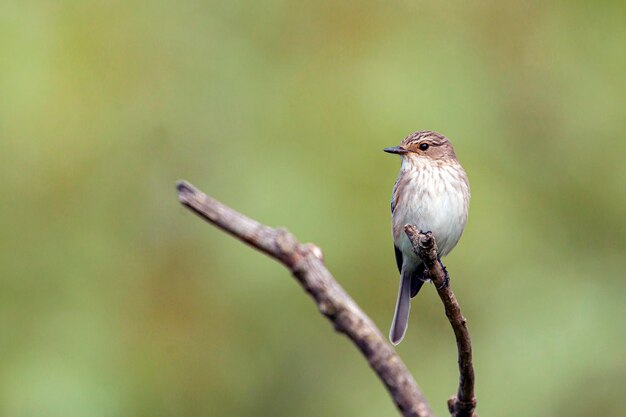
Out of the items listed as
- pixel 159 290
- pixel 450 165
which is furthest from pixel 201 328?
pixel 450 165

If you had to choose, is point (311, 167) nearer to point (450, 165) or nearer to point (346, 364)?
point (346, 364)

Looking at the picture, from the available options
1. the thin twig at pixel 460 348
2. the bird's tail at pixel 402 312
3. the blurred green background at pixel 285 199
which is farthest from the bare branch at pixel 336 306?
the blurred green background at pixel 285 199

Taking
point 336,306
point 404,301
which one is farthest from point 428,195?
point 336,306

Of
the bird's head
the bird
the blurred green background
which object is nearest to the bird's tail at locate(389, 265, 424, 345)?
the bird

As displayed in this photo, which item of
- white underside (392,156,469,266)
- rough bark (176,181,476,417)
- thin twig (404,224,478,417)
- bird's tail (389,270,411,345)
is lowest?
rough bark (176,181,476,417)

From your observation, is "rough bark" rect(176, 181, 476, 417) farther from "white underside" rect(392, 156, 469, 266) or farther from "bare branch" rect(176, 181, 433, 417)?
"white underside" rect(392, 156, 469, 266)

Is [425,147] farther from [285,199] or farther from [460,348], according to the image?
[460,348]
